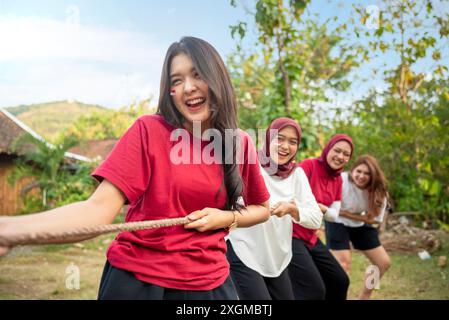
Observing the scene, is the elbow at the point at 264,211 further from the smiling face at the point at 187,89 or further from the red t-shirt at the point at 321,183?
the red t-shirt at the point at 321,183

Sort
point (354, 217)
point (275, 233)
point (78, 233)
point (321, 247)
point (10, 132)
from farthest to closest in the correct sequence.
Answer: point (10, 132) < point (354, 217) < point (321, 247) < point (275, 233) < point (78, 233)

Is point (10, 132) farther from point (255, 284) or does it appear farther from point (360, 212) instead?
point (255, 284)

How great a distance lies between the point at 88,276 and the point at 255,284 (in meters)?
5.19

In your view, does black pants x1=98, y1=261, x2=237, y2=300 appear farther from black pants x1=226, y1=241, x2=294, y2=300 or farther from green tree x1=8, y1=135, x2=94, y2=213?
green tree x1=8, y1=135, x2=94, y2=213

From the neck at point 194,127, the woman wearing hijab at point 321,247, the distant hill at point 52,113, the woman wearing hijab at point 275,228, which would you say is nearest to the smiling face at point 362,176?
the woman wearing hijab at point 321,247

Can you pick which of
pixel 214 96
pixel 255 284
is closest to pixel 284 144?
pixel 255 284

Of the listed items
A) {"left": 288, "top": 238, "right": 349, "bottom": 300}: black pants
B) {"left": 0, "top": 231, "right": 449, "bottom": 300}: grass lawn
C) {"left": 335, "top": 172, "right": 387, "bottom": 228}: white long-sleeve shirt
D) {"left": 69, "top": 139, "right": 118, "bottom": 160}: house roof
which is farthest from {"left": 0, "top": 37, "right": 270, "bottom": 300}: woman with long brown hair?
{"left": 69, "top": 139, "right": 118, "bottom": 160}: house roof

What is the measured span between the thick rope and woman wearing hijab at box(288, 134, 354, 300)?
2.20 m

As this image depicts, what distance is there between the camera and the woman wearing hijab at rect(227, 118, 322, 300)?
2.89 metres

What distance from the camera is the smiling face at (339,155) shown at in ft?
13.8

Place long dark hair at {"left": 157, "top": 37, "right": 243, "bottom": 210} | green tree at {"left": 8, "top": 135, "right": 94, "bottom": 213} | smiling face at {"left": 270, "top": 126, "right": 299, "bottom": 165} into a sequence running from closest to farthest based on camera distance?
1. long dark hair at {"left": 157, "top": 37, "right": 243, "bottom": 210}
2. smiling face at {"left": 270, "top": 126, "right": 299, "bottom": 165}
3. green tree at {"left": 8, "top": 135, "right": 94, "bottom": 213}

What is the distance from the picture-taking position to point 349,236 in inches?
207

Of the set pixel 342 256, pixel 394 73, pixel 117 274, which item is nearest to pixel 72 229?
pixel 117 274

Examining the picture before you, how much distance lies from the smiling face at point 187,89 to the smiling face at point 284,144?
5.20 feet
